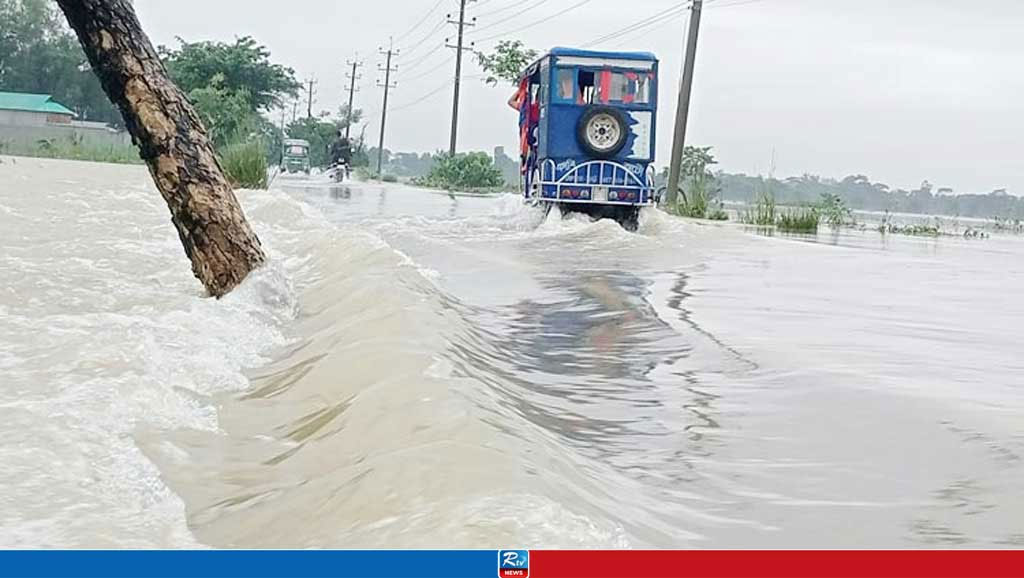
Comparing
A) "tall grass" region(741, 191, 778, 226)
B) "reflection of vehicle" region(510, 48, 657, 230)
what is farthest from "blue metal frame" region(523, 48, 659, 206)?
"tall grass" region(741, 191, 778, 226)

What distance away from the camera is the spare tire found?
1912 centimetres

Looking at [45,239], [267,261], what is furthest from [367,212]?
[267,261]

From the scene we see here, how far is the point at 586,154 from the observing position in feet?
63.3

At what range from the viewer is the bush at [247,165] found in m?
23.4

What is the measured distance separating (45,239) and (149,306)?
16.6ft

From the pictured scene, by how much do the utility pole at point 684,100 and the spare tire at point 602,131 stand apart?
30.0 feet

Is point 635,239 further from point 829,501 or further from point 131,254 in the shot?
point 829,501

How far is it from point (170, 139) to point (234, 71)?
46145mm

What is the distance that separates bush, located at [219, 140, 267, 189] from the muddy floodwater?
12.1 metres

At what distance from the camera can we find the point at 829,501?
4.04m

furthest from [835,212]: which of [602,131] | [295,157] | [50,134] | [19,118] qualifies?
[295,157]
